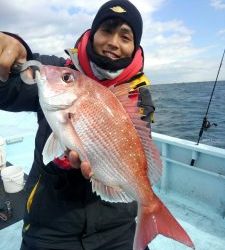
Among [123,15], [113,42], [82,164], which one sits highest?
[123,15]

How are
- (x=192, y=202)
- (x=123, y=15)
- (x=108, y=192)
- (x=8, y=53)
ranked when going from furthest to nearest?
(x=192, y=202) → (x=123, y=15) → (x=108, y=192) → (x=8, y=53)

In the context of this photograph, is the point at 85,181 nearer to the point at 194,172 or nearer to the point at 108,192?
the point at 108,192

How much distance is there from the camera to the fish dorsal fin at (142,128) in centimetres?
194

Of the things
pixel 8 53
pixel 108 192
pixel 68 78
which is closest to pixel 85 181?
pixel 108 192

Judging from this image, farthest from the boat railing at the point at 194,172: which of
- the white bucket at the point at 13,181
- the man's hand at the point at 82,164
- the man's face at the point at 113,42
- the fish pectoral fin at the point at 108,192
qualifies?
the man's hand at the point at 82,164

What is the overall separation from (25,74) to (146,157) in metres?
0.96

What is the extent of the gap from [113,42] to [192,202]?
3.37m

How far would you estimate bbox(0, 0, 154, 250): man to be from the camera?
7.55 feet

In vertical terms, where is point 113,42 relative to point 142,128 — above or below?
above

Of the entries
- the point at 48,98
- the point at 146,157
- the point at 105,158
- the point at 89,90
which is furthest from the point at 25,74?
the point at 146,157

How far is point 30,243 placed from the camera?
7.76ft

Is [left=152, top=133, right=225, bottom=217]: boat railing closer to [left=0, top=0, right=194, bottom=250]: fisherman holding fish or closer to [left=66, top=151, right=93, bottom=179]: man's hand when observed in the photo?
[left=0, top=0, right=194, bottom=250]: fisherman holding fish

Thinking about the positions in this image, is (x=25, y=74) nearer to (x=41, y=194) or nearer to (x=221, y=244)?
(x=41, y=194)

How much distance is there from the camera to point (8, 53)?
169cm
